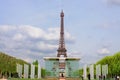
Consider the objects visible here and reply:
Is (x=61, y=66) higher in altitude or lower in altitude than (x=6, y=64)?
higher

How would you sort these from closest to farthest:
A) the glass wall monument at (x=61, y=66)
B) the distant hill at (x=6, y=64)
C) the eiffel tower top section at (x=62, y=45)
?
the distant hill at (x=6, y=64), the glass wall monument at (x=61, y=66), the eiffel tower top section at (x=62, y=45)

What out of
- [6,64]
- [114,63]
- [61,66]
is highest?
[61,66]

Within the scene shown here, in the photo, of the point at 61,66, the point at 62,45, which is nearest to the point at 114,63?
the point at 61,66

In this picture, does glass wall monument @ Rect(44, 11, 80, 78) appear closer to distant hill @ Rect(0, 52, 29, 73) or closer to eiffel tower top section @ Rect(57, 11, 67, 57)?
distant hill @ Rect(0, 52, 29, 73)

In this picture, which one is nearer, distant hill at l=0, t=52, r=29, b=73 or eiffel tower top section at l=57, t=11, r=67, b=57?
distant hill at l=0, t=52, r=29, b=73

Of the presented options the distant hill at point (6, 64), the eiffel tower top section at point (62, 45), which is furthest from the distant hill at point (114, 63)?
the eiffel tower top section at point (62, 45)

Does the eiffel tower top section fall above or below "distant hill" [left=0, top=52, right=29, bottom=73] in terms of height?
above

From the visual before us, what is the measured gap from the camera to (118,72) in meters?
76.8

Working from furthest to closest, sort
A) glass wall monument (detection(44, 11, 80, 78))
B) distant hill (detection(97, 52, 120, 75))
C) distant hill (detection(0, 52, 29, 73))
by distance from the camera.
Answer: glass wall monument (detection(44, 11, 80, 78)) → distant hill (detection(0, 52, 29, 73)) → distant hill (detection(97, 52, 120, 75))

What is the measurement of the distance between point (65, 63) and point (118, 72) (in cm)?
2034

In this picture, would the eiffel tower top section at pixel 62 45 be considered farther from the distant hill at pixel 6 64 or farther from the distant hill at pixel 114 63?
the distant hill at pixel 114 63

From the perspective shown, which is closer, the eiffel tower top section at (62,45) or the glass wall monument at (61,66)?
the glass wall monument at (61,66)

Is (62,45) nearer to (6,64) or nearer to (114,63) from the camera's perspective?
(6,64)

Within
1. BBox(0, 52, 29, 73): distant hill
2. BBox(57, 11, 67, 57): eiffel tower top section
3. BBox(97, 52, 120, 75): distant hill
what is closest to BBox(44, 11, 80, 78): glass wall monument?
BBox(0, 52, 29, 73): distant hill
